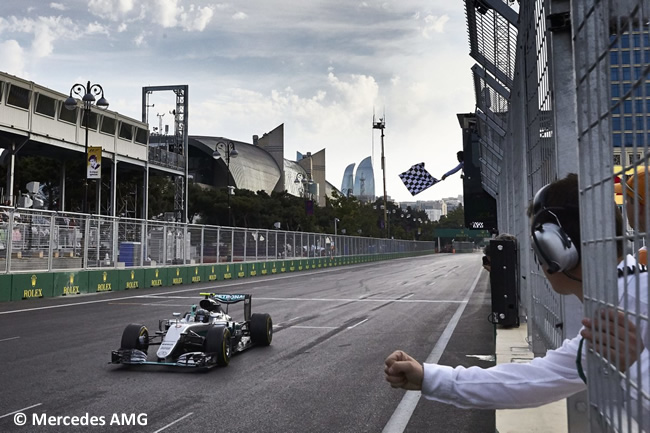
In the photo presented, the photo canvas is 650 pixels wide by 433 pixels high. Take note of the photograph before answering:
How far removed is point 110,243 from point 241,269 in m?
10.5

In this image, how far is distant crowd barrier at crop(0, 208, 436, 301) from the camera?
1731cm

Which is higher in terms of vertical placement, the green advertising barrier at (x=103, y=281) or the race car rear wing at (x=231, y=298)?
the race car rear wing at (x=231, y=298)

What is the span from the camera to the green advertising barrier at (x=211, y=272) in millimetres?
27688

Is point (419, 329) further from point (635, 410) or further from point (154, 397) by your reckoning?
point (635, 410)

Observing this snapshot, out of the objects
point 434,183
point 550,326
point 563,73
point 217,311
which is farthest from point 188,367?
point 434,183

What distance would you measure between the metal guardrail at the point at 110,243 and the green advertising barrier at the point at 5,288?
0.99 feet

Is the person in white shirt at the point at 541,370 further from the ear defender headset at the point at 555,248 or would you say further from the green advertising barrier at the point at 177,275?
the green advertising barrier at the point at 177,275

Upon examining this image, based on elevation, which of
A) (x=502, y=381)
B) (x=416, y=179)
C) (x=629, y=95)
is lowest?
(x=502, y=381)

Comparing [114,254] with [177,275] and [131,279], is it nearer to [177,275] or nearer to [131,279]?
[131,279]

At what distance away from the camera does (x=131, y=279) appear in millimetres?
22172

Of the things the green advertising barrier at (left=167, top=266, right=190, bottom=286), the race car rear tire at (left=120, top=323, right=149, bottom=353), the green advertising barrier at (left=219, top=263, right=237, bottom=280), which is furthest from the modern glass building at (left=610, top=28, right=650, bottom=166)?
the green advertising barrier at (left=219, top=263, right=237, bottom=280)

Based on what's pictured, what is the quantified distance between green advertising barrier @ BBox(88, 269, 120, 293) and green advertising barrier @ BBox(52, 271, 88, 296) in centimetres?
27

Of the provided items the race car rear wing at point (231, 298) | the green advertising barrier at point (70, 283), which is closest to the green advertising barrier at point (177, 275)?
the green advertising barrier at point (70, 283)

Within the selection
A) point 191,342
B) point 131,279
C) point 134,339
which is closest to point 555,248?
point 191,342
